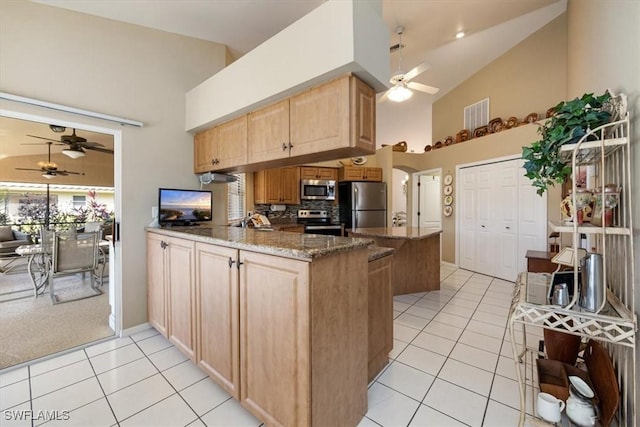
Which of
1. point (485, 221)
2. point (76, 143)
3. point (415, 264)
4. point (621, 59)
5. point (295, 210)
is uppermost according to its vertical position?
point (76, 143)

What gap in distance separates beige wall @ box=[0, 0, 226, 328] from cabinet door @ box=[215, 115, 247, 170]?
59cm

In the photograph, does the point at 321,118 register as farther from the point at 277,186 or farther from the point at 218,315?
the point at 277,186

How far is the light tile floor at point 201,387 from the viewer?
151cm

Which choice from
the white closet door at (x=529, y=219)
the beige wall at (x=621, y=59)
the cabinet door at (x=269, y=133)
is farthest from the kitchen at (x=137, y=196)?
the white closet door at (x=529, y=219)

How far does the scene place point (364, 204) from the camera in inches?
227

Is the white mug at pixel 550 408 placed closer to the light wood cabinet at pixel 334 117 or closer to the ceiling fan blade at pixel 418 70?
the light wood cabinet at pixel 334 117

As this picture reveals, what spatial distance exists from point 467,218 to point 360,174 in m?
2.37

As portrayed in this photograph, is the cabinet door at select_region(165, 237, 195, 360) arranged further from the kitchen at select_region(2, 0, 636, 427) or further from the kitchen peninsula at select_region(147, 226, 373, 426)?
the kitchen at select_region(2, 0, 636, 427)

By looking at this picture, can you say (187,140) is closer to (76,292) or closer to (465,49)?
(76,292)

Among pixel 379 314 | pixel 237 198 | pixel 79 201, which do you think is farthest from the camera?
pixel 79 201

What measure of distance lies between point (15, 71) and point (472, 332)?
15.0ft

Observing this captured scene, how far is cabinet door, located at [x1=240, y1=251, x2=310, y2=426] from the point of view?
117cm

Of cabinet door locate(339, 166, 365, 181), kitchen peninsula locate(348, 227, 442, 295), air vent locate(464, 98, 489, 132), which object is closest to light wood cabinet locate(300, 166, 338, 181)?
cabinet door locate(339, 166, 365, 181)

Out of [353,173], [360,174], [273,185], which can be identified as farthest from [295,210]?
[360,174]
